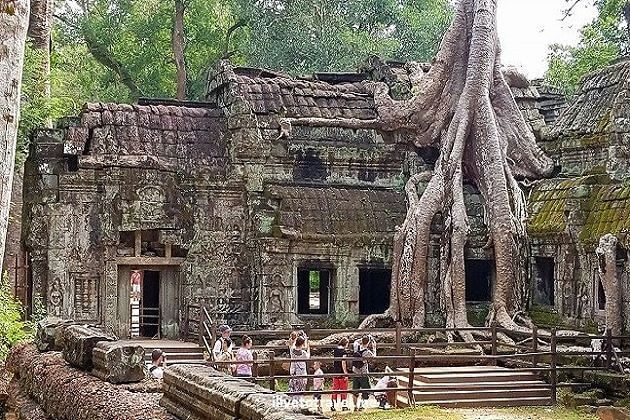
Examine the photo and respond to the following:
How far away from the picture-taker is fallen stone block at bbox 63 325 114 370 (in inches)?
443

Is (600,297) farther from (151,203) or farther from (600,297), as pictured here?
(151,203)

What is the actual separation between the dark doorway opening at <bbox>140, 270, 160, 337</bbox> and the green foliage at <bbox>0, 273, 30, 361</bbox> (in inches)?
94.7

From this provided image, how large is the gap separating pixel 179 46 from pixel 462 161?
1420cm

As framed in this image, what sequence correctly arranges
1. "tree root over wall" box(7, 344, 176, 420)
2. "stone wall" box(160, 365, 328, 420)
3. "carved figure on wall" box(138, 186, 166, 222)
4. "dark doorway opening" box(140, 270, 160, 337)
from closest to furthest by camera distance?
"stone wall" box(160, 365, 328, 420) → "tree root over wall" box(7, 344, 176, 420) → "carved figure on wall" box(138, 186, 166, 222) → "dark doorway opening" box(140, 270, 160, 337)

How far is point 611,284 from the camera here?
15.2 meters

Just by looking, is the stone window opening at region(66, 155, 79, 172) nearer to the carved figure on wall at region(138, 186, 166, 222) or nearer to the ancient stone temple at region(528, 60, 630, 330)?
the carved figure on wall at region(138, 186, 166, 222)

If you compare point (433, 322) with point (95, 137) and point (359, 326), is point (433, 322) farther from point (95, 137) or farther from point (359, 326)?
point (95, 137)

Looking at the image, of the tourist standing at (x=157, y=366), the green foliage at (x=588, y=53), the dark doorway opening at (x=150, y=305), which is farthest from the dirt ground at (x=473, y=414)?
the green foliage at (x=588, y=53)

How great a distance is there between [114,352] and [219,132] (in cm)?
890

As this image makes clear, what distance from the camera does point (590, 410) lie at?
44.2 ft

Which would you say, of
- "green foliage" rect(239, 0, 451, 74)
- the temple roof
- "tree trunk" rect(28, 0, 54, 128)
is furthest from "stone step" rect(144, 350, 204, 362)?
"green foliage" rect(239, 0, 451, 74)

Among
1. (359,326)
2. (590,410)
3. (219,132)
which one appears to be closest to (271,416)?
(590,410)

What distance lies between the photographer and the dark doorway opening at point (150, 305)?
725 inches

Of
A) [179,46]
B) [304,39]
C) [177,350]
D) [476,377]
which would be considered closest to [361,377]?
[476,377]
